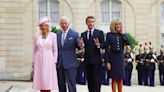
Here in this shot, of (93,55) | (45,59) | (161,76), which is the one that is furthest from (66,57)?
(161,76)

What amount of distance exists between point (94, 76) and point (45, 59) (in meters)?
1.67

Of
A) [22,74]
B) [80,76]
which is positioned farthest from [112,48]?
[22,74]

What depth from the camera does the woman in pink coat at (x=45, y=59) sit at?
39.5 ft

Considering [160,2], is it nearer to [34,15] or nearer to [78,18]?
[78,18]

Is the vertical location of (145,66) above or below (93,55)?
below

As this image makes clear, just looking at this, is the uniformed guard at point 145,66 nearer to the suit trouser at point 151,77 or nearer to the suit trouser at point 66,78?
the suit trouser at point 151,77

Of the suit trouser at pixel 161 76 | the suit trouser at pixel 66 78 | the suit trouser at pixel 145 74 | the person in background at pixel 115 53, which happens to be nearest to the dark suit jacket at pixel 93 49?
the person in background at pixel 115 53

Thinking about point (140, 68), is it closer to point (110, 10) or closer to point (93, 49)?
point (110, 10)

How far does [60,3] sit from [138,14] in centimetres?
398

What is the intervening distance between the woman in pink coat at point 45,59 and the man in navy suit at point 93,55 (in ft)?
4.82

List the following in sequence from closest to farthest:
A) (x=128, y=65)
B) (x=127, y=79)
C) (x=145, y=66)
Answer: (x=127, y=79) < (x=128, y=65) < (x=145, y=66)

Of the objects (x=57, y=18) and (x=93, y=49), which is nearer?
(x=93, y=49)

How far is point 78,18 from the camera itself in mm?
31328

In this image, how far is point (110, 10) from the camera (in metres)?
31.8
